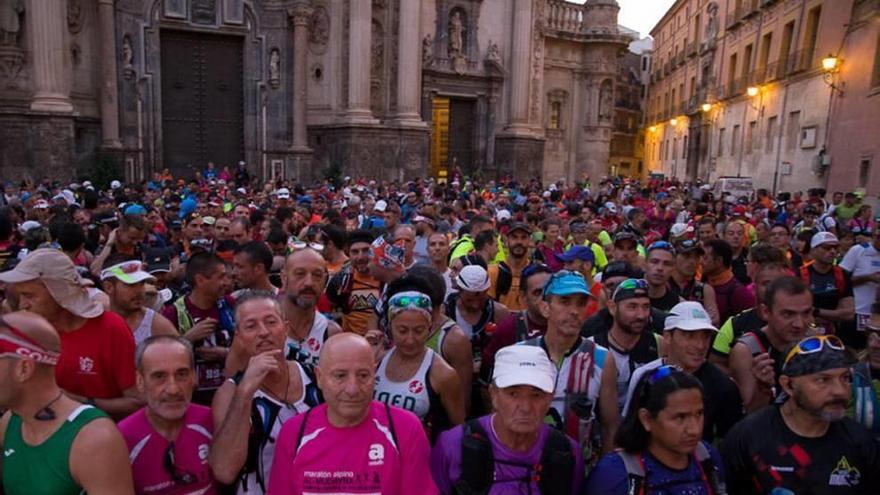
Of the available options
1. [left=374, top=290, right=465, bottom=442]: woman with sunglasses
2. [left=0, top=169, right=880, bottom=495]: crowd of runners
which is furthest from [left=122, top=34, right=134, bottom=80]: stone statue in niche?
[left=374, top=290, right=465, bottom=442]: woman with sunglasses

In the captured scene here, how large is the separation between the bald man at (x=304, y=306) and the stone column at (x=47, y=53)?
1737cm

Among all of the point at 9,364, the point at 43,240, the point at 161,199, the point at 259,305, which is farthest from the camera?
the point at 161,199

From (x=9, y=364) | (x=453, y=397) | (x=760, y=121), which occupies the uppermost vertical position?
(x=760, y=121)

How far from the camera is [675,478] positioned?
108 inches

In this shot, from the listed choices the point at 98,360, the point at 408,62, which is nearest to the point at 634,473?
the point at 98,360

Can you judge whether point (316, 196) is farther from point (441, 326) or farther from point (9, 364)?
point (9, 364)

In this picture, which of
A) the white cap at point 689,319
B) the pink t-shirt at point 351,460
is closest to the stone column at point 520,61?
the white cap at point 689,319

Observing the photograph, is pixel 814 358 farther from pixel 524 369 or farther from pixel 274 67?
pixel 274 67

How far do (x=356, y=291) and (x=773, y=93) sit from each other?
1072 inches

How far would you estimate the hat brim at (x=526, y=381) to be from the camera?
2.72 meters

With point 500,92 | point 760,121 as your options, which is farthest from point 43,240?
point 760,121

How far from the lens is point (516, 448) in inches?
112

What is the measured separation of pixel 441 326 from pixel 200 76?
21159 millimetres

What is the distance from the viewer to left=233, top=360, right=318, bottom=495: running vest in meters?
3.02
